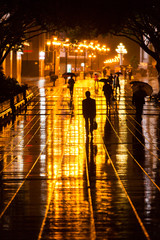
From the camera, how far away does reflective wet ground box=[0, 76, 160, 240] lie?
10117 mm

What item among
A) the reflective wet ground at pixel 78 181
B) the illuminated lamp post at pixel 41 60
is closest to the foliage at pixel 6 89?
the reflective wet ground at pixel 78 181

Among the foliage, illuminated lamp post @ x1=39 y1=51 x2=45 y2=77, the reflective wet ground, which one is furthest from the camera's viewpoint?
illuminated lamp post @ x1=39 y1=51 x2=45 y2=77

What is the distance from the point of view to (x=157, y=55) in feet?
136

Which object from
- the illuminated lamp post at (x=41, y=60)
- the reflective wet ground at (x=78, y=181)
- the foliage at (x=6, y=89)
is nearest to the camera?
the reflective wet ground at (x=78, y=181)

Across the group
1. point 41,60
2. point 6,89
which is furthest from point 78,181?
point 41,60

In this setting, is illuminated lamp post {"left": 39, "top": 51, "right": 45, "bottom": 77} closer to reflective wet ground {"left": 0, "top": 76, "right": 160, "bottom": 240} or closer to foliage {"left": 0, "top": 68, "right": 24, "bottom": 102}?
foliage {"left": 0, "top": 68, "right": 24, "bottom": 102}

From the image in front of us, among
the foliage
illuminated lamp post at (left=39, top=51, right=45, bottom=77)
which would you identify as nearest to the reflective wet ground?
the foliage

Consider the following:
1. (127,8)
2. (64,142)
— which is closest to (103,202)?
(127,8)

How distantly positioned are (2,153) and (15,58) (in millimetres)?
63515

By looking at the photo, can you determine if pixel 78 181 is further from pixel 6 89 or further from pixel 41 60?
pixel 41 60

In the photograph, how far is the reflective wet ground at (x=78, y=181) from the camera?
10117 mm

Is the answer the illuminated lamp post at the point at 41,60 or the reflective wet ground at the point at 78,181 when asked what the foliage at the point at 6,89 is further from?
the illuminated lamp post at the point at 41,60

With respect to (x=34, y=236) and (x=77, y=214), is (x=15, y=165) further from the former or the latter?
(x=34, y=236)

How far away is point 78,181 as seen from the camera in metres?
14.5
